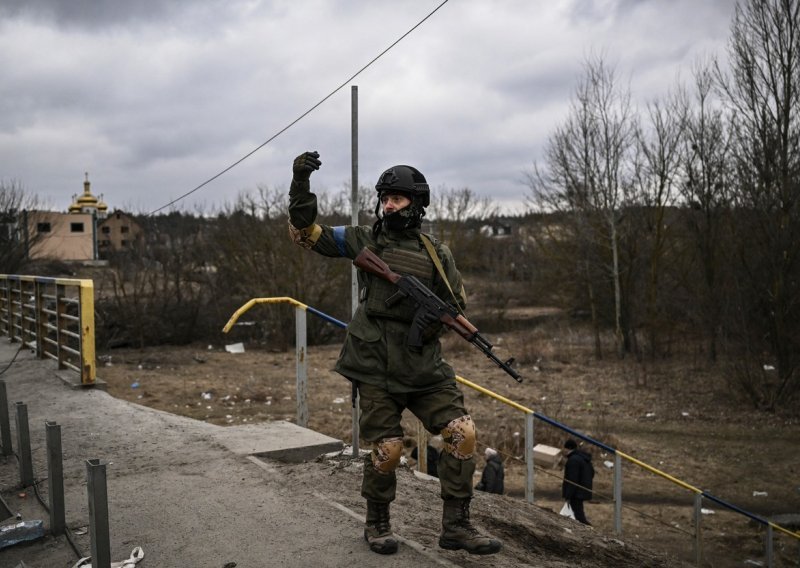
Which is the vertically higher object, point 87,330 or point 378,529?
point 87,330

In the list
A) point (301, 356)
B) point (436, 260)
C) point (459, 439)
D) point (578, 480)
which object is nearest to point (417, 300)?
point (436, 260)

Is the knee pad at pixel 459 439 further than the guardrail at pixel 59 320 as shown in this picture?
No

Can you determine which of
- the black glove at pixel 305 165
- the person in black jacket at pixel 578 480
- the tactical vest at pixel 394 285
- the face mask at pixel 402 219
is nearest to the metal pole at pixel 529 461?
the person in black jacket at pixel 578 480

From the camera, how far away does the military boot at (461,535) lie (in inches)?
131

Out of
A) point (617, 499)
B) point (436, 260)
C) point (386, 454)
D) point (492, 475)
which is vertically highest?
point (436, 260)

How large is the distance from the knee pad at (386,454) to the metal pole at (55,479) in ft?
5.75

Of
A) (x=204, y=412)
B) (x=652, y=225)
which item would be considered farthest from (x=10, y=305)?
(x=652, y=225)

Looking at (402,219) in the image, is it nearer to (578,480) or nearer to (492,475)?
(492,475)

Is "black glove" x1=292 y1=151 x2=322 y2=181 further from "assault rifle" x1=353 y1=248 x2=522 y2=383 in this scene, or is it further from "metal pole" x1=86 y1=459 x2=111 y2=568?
"metal pole" x1=86 y1=459 x2=111 y2=568

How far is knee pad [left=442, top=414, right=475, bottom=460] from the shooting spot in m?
3.39

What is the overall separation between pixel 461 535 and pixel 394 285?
1.28 meters

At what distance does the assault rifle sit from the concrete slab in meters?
2.31

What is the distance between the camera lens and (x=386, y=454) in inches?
136

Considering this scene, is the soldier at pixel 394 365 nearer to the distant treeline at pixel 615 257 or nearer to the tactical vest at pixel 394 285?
the tactical vest at pixel 394 285
